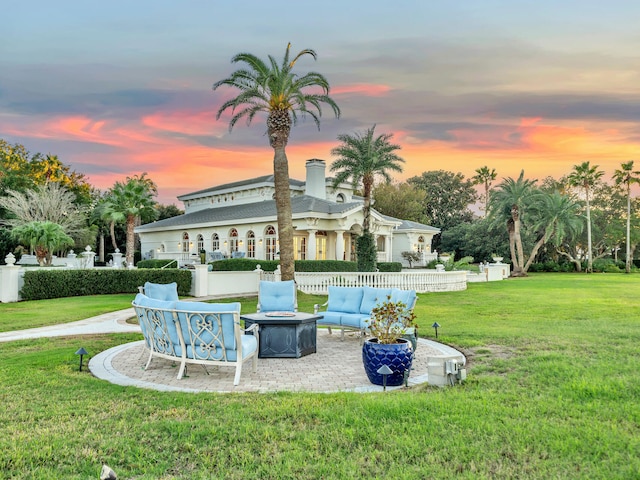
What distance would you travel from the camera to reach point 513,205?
39.5m

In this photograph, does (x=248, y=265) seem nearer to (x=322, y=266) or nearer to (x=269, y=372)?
(x=322, y=266)

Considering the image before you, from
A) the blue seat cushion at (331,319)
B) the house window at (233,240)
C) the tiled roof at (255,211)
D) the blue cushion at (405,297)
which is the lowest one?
the blue seat cushion at (331,319)

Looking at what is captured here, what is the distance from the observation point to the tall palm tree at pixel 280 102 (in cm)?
1648

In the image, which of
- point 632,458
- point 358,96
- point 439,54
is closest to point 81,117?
point 358,96

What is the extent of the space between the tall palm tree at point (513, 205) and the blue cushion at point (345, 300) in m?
33.6

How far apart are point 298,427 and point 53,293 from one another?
19.9 meters

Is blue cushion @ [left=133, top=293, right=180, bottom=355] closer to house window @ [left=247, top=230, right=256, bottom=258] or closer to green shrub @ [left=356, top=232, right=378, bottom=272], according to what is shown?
green shrub @ [left=356, top=232, right=378, bottom=272]

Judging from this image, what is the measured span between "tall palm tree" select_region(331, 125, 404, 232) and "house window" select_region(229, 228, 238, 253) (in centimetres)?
1094

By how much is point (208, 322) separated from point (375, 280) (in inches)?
584

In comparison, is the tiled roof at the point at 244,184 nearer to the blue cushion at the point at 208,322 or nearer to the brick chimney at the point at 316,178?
the brick chimney at the point at 316,178

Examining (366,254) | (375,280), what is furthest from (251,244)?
(375,280)

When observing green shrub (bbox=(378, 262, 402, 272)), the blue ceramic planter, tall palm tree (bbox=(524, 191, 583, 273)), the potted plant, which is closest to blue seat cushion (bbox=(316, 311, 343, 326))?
the potted plant

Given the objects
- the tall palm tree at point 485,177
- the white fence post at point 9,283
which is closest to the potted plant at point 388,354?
the white fence post at point 9,283

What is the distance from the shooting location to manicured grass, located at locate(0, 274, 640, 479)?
140 inches
